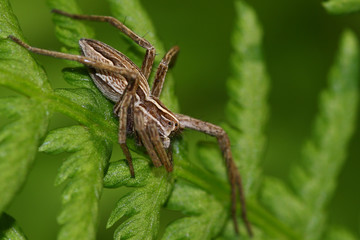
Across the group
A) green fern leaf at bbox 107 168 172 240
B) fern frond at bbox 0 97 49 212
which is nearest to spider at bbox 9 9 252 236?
green fern leaf at bbox 107 168 172 240

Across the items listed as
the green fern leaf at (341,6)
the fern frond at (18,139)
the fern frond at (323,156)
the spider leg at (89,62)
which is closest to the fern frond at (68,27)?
the spider leg at (89,62)

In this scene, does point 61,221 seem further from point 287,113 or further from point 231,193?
point 287,113

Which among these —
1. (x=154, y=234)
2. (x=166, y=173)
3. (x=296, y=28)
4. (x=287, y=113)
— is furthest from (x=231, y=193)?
(x=296, y=28)

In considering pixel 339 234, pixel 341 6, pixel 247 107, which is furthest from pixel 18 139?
pixel 339 234

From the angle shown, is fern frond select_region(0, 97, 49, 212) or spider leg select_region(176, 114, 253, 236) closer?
fern frond select_region(0, 97, 49, 212)

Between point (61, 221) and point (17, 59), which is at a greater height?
point (17, 59)

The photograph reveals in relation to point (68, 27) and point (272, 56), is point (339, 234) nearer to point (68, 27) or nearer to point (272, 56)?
point (272, 56)

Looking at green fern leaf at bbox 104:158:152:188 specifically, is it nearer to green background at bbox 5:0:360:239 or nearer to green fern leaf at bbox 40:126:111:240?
green fern leaf at bbox 40:126:111:240
